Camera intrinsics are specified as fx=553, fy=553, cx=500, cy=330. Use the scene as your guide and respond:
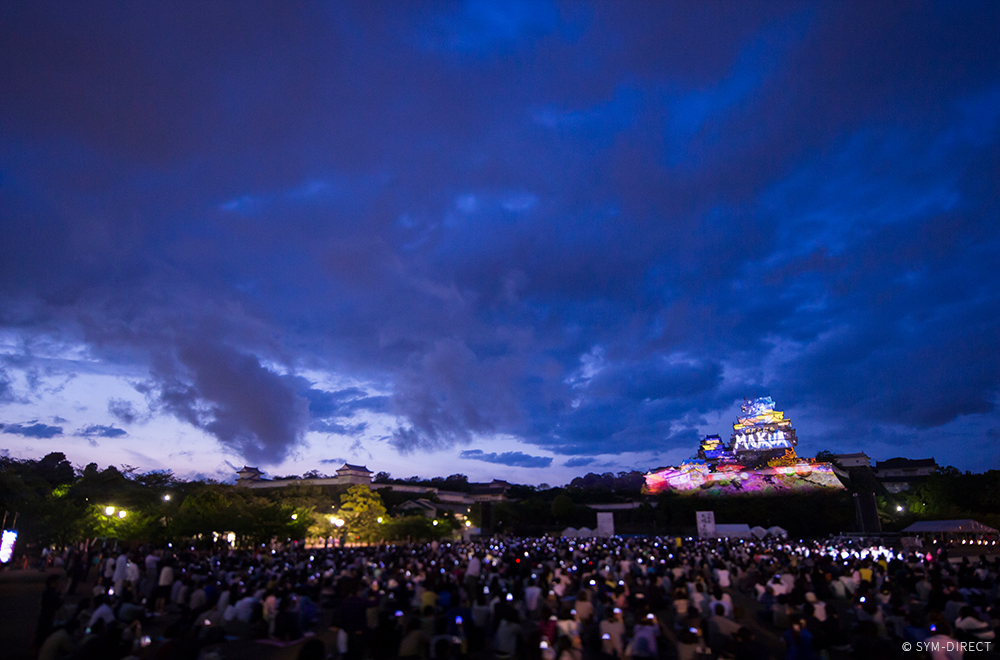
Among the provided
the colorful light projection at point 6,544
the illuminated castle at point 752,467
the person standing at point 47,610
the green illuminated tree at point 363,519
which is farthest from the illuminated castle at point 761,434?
the person standing at point 47,610

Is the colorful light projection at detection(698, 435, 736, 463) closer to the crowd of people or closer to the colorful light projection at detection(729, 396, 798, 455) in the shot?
the colorful light projection at detection(729, 396, 798, 455)

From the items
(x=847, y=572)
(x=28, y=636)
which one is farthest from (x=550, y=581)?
(x=28, y=636)

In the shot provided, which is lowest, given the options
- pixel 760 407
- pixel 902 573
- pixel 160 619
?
pixel 160 619

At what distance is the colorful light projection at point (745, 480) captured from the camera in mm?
71438

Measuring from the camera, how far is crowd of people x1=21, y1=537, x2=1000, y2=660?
8.59 m

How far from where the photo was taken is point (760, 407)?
329 ft

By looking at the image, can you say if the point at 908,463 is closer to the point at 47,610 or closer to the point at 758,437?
the point at 758,437

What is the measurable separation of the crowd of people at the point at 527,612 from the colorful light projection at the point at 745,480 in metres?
56.4

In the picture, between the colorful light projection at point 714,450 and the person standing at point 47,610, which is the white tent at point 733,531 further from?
the colorful light projection at point 714,450

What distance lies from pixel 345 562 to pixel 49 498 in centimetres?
2118

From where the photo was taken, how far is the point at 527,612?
44.9ft

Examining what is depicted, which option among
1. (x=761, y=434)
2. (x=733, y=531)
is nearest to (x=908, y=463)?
(x=761, y=434)

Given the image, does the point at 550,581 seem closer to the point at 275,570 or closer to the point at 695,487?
the point at 275,570

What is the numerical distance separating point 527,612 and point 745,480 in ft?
239
